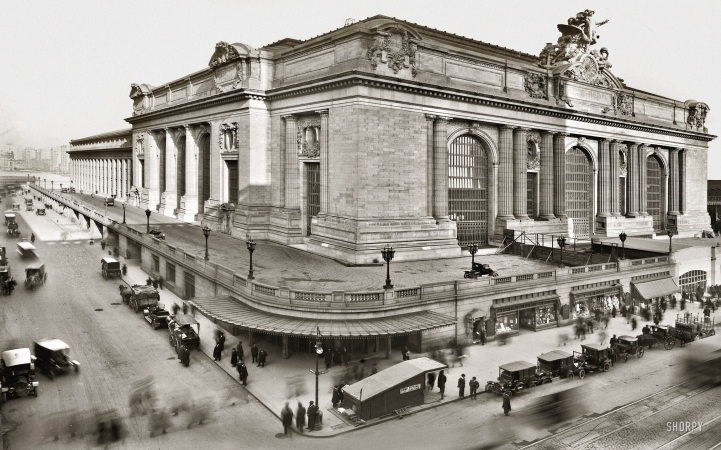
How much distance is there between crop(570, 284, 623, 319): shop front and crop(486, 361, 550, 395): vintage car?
11355 mm

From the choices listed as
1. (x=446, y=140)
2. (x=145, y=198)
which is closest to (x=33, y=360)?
(x=446, y=140)

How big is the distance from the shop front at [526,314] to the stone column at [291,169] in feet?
67.5

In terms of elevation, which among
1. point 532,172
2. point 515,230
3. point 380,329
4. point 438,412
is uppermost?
point 532,172

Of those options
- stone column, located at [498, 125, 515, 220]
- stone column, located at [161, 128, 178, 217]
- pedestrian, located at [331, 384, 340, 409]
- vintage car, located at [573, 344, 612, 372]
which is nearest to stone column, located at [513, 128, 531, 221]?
stone column, located at [498, 125, 515, 220]

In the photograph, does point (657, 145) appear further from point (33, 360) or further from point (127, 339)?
point (33, 360)

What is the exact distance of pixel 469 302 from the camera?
2734 cm

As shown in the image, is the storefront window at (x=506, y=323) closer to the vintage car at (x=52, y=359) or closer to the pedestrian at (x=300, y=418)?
the pedestrian at (x=300, y=418)

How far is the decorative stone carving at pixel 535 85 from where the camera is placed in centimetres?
4662

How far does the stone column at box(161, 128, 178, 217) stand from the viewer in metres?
62.3

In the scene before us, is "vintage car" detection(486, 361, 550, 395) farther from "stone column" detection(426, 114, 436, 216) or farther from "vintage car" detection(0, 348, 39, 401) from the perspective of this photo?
"stone column" detection(426, 114, 436, 216)

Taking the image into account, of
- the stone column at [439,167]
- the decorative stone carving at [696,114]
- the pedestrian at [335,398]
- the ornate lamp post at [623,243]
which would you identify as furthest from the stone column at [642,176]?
the pedestrian at [335,398]

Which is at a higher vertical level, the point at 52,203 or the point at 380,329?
the point at 52,203

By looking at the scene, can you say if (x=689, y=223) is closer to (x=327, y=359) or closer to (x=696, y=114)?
(x=696, y=114)

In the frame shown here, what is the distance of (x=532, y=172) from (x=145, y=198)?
46510 millimetres
